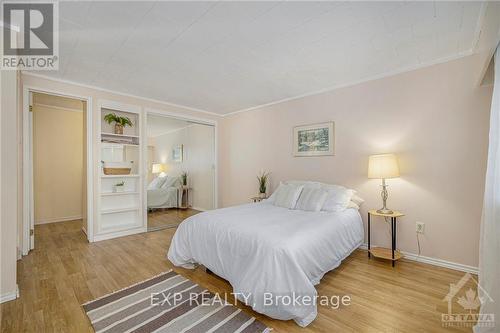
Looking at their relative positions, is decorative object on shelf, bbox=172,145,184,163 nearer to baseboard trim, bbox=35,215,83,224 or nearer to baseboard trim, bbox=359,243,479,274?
baseboard trim, bbox=35,215,83,224

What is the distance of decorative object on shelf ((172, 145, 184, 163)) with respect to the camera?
630 cm

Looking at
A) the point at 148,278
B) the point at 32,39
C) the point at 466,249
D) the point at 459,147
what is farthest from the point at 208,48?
the point at 466,249

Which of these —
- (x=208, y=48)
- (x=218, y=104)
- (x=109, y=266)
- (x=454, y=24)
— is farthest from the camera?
(x=218, y=104)

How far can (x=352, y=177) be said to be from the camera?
3.27m

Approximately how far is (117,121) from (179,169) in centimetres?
266

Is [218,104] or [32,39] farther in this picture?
[218,104]

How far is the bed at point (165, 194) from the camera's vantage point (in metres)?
5.42

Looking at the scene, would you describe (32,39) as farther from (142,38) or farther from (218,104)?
(218,104)

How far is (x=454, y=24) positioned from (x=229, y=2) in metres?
2.00

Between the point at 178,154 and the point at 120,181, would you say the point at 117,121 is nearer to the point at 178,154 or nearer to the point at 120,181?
the point at 120,181

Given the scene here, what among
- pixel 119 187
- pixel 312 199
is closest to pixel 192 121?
pixel 119 187

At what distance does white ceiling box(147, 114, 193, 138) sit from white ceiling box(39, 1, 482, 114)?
1865mm

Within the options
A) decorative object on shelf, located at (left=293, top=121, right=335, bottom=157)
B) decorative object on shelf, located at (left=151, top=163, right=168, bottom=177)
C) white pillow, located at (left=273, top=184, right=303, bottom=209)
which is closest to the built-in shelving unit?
decorative object on shelf, located at (left=151, top=163, right=168, bottom=177)

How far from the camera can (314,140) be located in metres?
3.70
